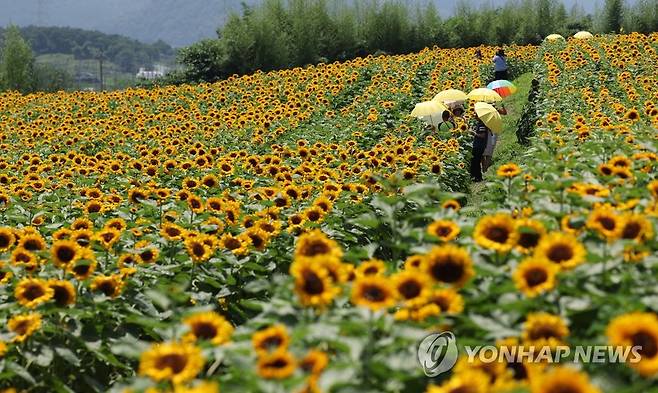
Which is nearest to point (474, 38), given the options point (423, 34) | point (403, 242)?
point (423, 34)

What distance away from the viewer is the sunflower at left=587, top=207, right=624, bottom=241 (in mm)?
3115

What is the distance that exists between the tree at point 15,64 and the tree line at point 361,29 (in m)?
8.13

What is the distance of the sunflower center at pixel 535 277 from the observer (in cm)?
283

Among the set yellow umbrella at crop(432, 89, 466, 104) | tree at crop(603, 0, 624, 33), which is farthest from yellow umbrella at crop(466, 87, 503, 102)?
tree at crop(603, 0, 624, 33)

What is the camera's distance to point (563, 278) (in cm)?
292

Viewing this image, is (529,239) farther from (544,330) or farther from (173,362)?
(173,362)

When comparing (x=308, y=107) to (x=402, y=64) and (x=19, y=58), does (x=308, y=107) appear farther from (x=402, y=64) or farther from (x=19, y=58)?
(x=19, y=58)

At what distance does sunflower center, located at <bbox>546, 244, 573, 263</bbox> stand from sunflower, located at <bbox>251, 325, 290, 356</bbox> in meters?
1.24

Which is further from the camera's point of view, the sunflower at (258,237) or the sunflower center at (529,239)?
the sunflower at (258,237)

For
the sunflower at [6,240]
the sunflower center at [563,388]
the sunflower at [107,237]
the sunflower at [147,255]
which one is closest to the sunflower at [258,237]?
the sunflower at [147,255]

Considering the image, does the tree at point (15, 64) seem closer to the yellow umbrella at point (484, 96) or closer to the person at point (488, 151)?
the yellow umbrella at point (484, 96)

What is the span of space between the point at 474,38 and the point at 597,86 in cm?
2561

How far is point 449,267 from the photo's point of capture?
300 cm

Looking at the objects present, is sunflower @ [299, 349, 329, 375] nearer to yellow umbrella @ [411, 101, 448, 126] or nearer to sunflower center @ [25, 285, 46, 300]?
sunflower center @ [25, 285, 46, 300]
